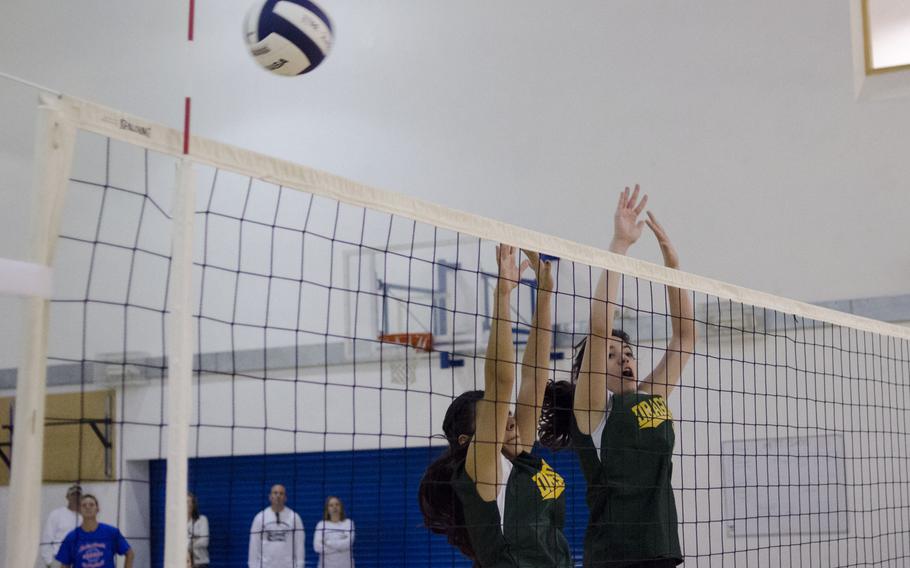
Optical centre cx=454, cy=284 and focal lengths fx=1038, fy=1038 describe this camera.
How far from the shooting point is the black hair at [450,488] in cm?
382

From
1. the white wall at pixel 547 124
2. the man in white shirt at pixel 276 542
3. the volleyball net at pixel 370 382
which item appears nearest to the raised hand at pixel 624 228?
the volleyball net at pixel 370 382

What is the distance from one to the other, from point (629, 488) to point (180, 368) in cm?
215

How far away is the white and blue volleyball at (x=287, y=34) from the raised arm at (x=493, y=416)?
80.0 inches

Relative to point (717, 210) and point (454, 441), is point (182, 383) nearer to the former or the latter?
point (454, 441)

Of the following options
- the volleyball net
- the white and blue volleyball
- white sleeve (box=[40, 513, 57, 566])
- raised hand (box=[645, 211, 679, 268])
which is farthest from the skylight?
white sleeve (box=[40, 513, 57, 566])

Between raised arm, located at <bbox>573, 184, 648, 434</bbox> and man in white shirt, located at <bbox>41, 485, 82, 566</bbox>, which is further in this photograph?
man in white shirt, located at <bbox>41, 485, 82, 566</bbox>

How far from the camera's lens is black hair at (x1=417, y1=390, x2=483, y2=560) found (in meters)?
3.82

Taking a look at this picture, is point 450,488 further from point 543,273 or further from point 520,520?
point 543,273

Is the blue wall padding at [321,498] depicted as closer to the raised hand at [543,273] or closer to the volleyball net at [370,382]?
the volleyball net at [370,382]

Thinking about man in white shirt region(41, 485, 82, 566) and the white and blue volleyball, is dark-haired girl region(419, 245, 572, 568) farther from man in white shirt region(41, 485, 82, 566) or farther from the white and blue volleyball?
man in white shirt region(41, 485, 82, 566)

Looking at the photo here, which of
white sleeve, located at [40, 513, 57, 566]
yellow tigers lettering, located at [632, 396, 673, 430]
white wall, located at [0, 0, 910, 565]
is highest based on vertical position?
white wall, located at [0, 0, 910, 565]

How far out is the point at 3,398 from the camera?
12578 millimetres

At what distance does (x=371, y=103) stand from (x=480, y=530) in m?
9.13

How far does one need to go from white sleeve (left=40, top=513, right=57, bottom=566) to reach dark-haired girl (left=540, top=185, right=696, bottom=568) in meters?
8.80
